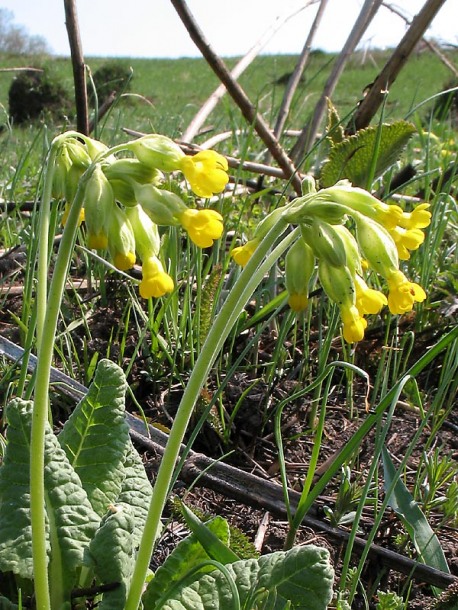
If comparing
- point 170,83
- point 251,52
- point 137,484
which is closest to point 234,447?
point 137,484

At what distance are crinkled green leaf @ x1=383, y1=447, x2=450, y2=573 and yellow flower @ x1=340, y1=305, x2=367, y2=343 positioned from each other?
453 mm

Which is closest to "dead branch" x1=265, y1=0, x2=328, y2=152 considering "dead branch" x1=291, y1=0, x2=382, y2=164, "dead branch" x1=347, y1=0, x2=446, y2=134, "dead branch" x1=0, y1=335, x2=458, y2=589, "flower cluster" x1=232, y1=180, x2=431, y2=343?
"dead branch" x1=291, y1=0, x2=382, y2=164

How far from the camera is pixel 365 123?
289 centimetres

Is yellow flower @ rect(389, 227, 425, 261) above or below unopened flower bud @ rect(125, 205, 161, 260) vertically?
above

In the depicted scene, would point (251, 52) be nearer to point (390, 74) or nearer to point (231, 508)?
point (390, 74)

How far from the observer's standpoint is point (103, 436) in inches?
57.4

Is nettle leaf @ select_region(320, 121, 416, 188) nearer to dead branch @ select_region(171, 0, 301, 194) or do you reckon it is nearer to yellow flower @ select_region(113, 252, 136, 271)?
dead branch @ select_region(171, 0, 301, 194)

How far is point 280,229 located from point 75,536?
2.29 feet

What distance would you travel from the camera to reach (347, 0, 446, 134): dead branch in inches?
98.8

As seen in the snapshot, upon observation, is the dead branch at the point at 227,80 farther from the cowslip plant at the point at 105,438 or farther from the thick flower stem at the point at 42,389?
the thick flower stem at the point at 42,389

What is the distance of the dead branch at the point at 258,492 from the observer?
1414 mm

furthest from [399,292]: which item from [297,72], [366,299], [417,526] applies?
[297,72]

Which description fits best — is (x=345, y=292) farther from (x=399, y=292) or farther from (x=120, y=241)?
(x=120, y=241)

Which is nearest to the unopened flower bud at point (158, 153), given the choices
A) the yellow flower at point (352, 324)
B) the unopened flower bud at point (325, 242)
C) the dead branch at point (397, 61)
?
the unopened flower bud at point (325, 242)
